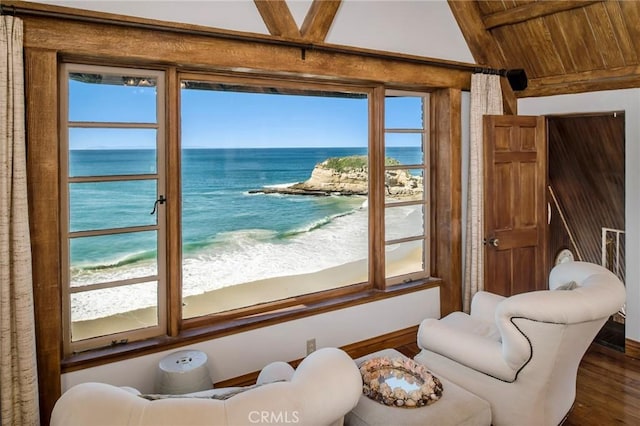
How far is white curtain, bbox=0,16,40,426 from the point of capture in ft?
7.51

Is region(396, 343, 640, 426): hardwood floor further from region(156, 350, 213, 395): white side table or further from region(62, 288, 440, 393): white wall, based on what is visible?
region(156, 350, 213, 395): white side table

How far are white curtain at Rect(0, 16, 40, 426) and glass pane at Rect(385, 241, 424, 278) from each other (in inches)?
109

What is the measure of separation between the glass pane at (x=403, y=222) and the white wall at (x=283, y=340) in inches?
21.4

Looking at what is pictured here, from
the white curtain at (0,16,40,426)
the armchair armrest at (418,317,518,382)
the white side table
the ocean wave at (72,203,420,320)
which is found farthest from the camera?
the ocean wave at (72,203,420,320)

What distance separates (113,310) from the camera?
9.53 feet

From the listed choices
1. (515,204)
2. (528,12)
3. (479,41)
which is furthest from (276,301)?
(528,12)

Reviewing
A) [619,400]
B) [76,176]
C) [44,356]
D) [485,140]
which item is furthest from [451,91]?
[44,356]

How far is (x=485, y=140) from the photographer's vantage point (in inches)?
165

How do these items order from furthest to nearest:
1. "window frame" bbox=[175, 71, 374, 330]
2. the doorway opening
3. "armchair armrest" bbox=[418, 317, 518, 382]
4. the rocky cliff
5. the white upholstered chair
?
the doorway opening
the rocky cliff
"window frame" bbox=[175, 71, 374, 330]
"armchair armrest" bbox=[418, 317, 518, 382]
the white upholstered chair

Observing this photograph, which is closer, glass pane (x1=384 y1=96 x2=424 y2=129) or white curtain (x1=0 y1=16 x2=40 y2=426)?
white curtain (x1=0 y1=16 x2=40 y2=426)

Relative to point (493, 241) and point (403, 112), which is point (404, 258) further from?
point (403, 112)

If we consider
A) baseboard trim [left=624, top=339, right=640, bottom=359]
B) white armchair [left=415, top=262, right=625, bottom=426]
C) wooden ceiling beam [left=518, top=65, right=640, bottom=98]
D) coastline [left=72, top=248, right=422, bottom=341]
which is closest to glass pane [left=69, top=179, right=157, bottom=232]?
coastline [left=72, top=248, right=422, bottom=341]

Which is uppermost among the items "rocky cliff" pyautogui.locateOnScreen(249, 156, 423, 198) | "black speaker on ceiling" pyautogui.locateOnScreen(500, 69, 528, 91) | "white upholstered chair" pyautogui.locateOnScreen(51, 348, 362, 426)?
"black speaker on ceiling" pyautogui.locateOnScreen(500, 69, 528, 91)

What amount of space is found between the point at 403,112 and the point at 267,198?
4.92 ft
